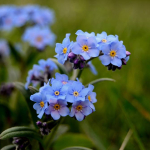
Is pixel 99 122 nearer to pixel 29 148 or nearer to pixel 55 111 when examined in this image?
pixel 29 148

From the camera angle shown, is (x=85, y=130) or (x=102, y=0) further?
(x=102, y=0)

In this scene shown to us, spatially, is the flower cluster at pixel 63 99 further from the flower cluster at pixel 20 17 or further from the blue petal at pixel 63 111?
the flower cluster at pixel 20 17

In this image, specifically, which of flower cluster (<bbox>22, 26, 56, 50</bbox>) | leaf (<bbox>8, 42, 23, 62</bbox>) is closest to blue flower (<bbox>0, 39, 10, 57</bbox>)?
leaf (<bbox>8, 42, 23, 62</bbox>)

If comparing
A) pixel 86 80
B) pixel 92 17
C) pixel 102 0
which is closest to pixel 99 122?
pixel 86 80

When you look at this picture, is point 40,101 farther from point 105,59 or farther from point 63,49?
point 105,59

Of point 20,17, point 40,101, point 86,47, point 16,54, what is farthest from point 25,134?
point 20,17

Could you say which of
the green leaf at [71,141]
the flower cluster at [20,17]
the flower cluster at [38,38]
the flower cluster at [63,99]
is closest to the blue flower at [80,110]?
the flower cluster at [63,99]
